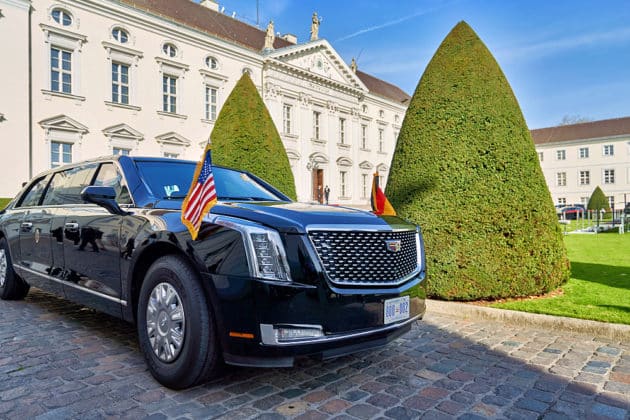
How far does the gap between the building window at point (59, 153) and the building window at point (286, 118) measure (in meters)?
15.4

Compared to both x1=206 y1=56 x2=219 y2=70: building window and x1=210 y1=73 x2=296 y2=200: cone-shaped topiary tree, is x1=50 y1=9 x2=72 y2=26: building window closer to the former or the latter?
x1=206 y1=56 x2=219 y2=70: building window

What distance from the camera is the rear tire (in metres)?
5.68

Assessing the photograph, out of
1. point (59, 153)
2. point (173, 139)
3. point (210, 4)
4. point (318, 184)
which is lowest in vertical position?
point (318, 184)

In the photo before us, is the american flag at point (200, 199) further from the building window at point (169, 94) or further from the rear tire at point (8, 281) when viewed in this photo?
the building window at point (169, 94)

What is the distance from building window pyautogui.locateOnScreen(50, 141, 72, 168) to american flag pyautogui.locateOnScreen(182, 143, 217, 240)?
2134 cm

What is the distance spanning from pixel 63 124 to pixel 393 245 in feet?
74.2

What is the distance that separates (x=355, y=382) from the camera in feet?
10.4

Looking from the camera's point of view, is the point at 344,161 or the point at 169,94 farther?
the point at 344,161

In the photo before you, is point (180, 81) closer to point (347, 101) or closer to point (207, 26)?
point (207, 26)

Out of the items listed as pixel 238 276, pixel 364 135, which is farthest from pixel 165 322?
pixel 364 135

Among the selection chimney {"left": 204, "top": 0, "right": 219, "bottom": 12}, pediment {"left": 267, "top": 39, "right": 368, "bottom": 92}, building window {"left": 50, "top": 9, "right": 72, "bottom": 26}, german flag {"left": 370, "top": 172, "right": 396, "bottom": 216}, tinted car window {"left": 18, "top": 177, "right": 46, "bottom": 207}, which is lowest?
german flag {"left": 370, "top": 172, "right": 396, "bottom": 216}

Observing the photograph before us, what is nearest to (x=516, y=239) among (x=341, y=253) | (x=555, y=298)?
(x=555, y=298)

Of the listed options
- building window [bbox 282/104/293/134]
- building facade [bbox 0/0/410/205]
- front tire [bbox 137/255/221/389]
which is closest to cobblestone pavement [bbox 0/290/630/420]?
front tire [bbox 137/255/221/389]

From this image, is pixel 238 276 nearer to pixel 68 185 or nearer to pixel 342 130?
pixel 68 185
